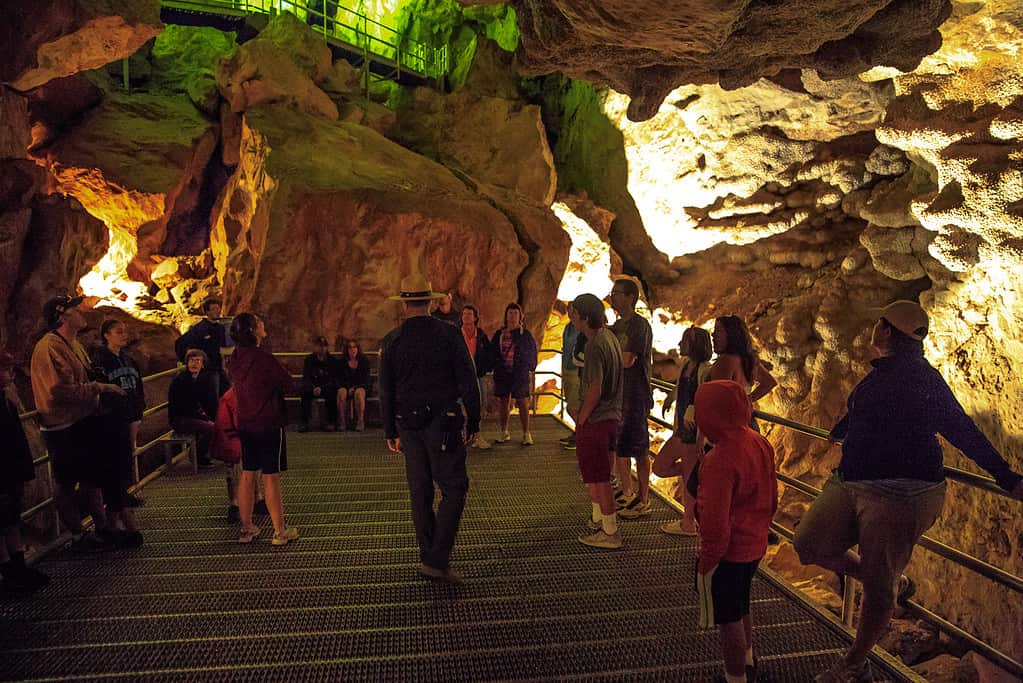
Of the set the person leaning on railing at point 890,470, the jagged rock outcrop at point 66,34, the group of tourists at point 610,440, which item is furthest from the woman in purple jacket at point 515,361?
the jagged rock outcrop at point 66,34

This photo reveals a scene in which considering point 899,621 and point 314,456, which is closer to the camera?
point 314,456

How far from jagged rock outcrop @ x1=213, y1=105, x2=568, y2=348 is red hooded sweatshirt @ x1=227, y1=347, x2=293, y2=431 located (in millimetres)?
5371

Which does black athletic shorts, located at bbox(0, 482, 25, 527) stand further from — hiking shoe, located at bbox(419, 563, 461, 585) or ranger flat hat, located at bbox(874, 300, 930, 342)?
ranger flat hat, located at bbox(874, 300, 930, 342)

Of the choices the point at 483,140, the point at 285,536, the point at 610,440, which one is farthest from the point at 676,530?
the point at 483,140

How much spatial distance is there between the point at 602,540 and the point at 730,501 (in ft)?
8.00

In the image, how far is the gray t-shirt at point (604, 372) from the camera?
499 cm

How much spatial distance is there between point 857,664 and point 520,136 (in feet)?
49.5

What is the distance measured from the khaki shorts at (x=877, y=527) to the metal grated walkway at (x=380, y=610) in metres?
0.73

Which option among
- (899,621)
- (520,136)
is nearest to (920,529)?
(899,621)

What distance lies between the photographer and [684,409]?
5.08 m

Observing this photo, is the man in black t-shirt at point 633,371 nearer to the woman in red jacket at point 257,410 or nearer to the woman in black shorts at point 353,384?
the woman in red jacket at point 257,410

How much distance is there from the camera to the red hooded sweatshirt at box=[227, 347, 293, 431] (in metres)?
5.12

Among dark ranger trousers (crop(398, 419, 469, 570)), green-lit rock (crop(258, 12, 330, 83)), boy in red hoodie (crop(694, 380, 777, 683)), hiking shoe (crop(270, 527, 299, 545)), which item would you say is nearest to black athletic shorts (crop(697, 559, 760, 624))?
boy in red hoodie (crop(694, 380, 777, 683))

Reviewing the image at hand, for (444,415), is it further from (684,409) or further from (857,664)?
(857,664)
